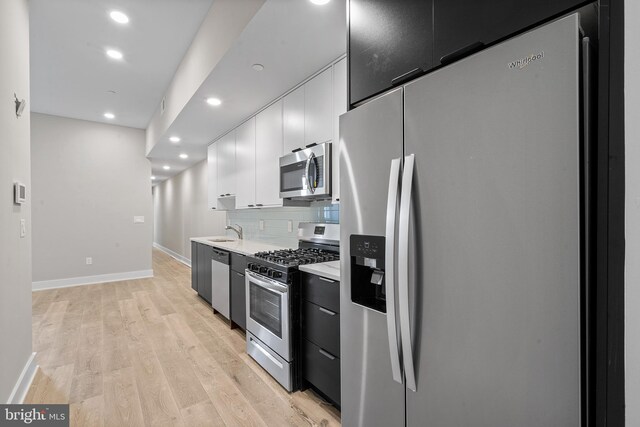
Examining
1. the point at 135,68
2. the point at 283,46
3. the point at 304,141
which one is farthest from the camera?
the point at 135,68

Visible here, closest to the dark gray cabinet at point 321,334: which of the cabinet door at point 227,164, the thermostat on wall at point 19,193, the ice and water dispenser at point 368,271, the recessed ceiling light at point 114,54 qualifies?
the ice and water dispenser at point 368,271

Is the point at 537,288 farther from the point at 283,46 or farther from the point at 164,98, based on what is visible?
the point at 164,98

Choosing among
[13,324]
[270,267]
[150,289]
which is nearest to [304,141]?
[270,267]

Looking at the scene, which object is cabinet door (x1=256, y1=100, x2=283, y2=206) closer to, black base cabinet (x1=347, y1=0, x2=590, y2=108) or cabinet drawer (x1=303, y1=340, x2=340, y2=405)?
cabinet drawer (x1=303, y1=340, x2=340, y2=405)

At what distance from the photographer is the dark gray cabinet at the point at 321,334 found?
174cm

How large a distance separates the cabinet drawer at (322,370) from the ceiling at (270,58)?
2.01m

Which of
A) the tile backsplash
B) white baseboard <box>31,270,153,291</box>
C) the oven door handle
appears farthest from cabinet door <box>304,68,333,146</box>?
white baseboard <box>31,270,153,291</box>

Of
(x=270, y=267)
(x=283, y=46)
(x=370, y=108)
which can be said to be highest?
(x=283, y=46)

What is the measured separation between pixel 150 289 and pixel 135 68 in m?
3.32

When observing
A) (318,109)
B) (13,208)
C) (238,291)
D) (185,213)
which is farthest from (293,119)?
(185,213)

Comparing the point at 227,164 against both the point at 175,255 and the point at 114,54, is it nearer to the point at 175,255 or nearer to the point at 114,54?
the point at 114,54

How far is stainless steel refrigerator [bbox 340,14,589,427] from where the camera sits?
0.74 meters

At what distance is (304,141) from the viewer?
2.54 m

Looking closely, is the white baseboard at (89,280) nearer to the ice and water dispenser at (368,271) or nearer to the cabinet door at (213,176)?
the cabinet door at (213,176)
